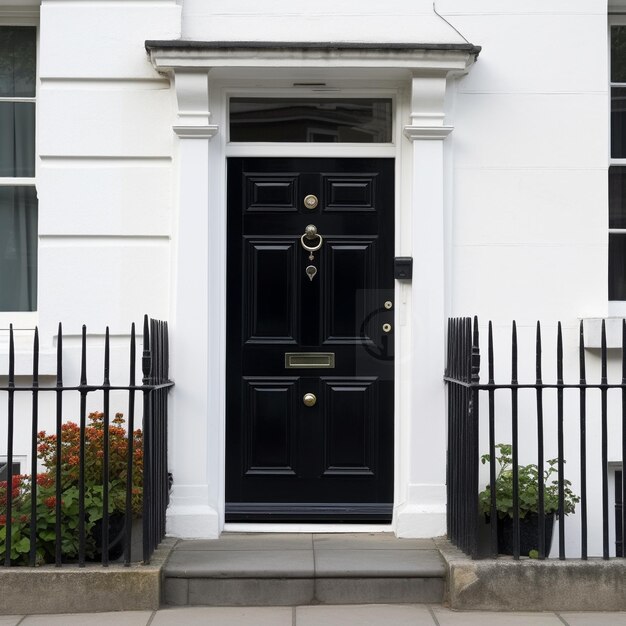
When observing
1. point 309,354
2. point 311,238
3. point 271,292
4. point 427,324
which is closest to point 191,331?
point 271,292

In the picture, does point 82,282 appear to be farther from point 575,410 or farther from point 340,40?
point 575,410

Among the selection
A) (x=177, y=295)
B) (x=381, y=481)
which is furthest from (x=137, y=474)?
(x=381, y=481)

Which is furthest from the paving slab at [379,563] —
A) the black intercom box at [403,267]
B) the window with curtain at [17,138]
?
the window with curtain at [17,138]

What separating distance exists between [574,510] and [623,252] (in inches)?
68.1

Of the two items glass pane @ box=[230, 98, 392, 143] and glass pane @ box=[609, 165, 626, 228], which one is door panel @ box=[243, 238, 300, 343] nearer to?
glass pane @ box=[230, 98, 392, 143]

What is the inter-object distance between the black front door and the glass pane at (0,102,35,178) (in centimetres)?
134

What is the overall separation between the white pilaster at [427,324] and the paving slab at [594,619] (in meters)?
1.12

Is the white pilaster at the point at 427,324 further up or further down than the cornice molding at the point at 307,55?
further down

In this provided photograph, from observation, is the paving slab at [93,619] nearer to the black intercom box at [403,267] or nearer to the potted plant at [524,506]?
the potted plant at [524,506]

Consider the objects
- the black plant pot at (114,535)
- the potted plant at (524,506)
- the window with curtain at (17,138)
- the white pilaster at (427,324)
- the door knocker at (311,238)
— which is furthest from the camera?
the window with curtain at (17,138)

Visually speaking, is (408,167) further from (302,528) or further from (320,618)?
(320,618)

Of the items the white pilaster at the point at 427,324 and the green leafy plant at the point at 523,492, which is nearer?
the green leafy plant at the point at 523,492

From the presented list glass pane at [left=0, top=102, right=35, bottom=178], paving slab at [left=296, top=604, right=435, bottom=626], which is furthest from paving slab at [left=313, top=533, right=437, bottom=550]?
glass pane at [left=0, top=102, right=35, bottom=178]

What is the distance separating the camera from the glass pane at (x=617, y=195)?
6520 millimetres
